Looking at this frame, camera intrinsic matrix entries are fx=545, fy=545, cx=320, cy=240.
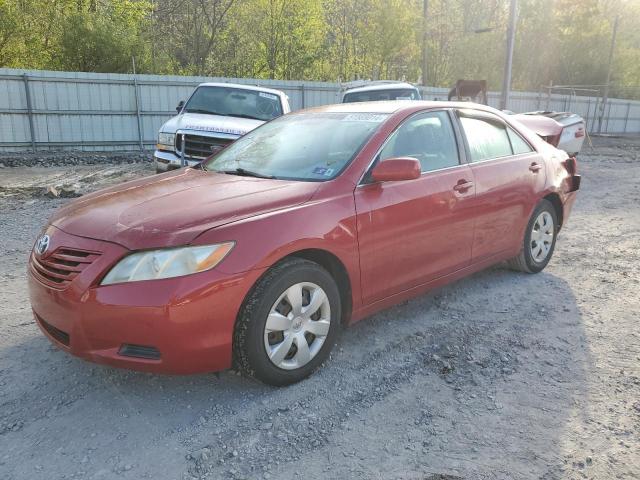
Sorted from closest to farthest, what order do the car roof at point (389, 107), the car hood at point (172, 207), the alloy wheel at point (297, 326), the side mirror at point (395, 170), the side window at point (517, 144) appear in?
the car hood at point (172, 207) < the alloy wheel at point (297, 326) < the side mirror at point (395, 170) < the car roof at point (389, 107) < the side window at point (517, 144)

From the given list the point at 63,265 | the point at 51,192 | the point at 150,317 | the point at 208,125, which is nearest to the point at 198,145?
the point at 208,125

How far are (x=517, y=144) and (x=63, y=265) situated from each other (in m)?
3.87

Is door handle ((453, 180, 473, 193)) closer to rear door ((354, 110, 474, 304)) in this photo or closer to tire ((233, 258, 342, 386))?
rear door ((354, 110, 474, 304))

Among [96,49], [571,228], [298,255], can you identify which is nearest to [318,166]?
[298,255]

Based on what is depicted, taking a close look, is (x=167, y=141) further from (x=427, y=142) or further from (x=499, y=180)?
(x=499, y=180)

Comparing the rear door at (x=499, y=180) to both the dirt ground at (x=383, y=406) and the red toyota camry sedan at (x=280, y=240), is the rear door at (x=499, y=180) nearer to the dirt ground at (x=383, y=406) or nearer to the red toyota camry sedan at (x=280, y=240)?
the red toyota camry sedan at (x=280, y=240)

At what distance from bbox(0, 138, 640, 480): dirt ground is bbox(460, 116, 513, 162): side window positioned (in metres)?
1.25

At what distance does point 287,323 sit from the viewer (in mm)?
3059

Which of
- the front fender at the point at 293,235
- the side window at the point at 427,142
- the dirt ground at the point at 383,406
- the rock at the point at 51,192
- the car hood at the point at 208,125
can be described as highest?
the side window at the point at 427,142

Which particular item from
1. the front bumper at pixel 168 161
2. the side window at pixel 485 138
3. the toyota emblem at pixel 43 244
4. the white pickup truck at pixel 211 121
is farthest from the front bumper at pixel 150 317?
the front bumper at pixel 168 161

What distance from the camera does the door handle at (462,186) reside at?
407 cm

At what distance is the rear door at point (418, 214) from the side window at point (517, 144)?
2.88 ft

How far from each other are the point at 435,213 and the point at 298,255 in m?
1.22

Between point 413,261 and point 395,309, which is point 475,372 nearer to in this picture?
point 413,261
